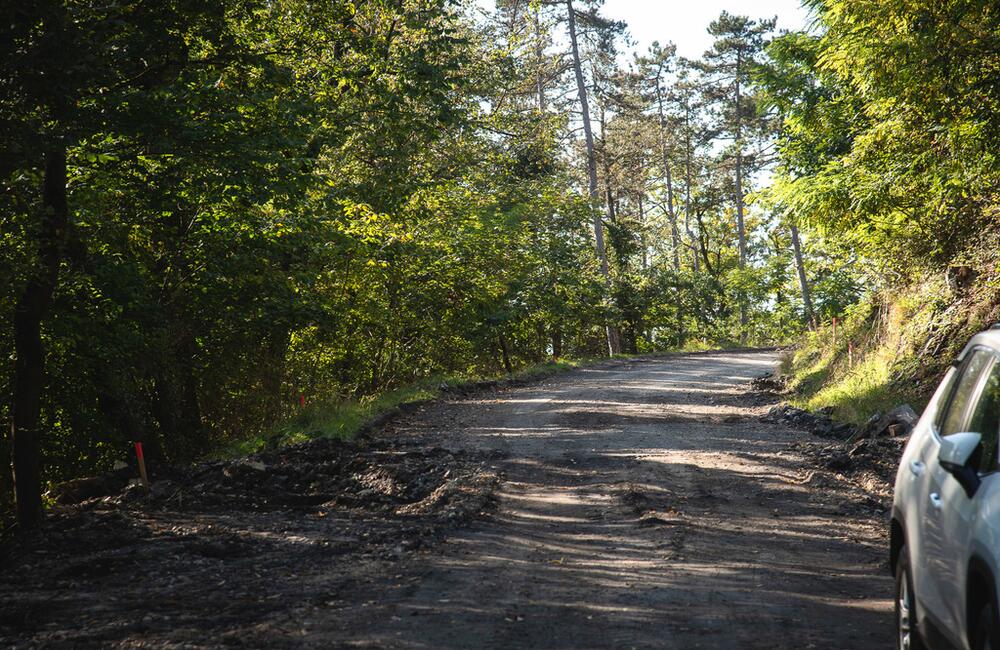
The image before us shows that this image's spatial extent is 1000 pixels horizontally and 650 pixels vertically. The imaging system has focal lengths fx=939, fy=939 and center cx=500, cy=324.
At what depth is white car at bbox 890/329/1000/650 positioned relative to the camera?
10.9 feet

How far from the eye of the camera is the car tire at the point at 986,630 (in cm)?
302

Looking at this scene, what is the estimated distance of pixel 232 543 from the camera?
798 centimetres

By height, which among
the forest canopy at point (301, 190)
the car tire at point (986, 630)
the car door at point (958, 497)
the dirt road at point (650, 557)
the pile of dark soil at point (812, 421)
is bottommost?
the dirt road at point (650, 557)

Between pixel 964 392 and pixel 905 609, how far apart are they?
115 cm

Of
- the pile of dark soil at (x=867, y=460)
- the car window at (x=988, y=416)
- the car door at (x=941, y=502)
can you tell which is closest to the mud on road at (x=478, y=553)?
the pile of dark soil at (x=867, y=460)

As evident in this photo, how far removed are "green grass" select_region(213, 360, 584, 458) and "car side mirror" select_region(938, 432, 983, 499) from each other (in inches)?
425

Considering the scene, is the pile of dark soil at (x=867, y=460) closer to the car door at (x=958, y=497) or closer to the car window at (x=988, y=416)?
the car door at (x=958, y=497)

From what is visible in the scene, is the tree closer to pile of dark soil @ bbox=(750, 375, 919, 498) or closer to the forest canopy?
the forest canopy

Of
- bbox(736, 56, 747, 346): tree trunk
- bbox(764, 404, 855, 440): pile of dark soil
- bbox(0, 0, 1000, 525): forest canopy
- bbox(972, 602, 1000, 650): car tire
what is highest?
bbox(736, 56, 747, 346): tree trunk

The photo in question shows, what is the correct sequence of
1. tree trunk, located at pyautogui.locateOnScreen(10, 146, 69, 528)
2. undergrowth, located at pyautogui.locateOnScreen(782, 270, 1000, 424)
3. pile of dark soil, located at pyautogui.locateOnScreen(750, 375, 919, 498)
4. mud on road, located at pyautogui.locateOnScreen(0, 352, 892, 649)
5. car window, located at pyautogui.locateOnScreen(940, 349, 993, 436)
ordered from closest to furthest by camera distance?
car window, located at pyautogui.locateOnScreen(940, 349, 993, 436) → mud on road, located at pyautogui.locateOnScreen(0, 352, 892, 649) → tree trunk, located at pyautogui.locateOnScreen(10, 146, 69, 528) → pile of dark soil, located at pyautogui.locateOnScreen(750, 375, 919, 498) → undergrowth, located at pyautogui.locateOnScreen(782, 270, 1000, 424)

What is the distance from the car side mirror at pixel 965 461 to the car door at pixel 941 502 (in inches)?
4.7

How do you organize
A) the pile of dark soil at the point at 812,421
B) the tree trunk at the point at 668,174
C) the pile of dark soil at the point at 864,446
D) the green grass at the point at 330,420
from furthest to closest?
the tree trunk at the point at 668,174
the green grass at the point at 330,420
the pile of dark soil at the point at 812,421
the pile of dark soil at the point at 864,446

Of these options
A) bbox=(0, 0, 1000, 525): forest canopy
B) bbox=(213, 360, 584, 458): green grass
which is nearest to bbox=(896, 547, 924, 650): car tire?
bbox=(0, 0, 1000, 525): forest canopy

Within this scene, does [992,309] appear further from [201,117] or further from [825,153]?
[201,117]
